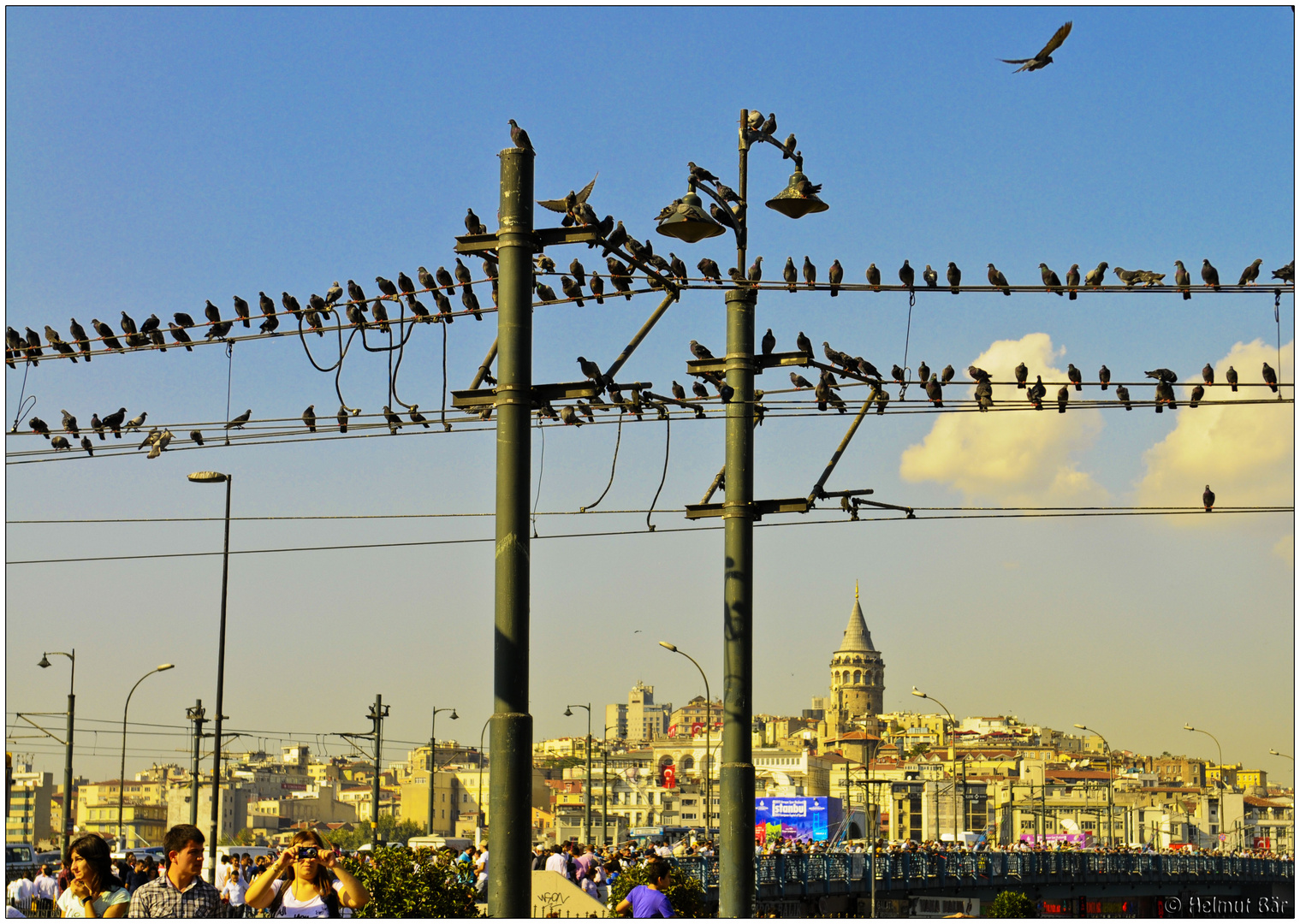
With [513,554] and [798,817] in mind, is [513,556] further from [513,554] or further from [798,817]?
[798,817]

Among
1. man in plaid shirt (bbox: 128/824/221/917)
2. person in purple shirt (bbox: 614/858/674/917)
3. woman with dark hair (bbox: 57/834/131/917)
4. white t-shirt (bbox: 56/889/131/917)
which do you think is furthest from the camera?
person in purple shirt (bbox: 614/858/674/917)

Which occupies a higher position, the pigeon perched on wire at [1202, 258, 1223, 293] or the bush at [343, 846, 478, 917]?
the pigeon perched on wire at [1202, 258, 1223, 293]

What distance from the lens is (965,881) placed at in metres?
55.9

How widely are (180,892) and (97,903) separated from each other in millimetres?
494

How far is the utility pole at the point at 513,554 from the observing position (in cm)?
876

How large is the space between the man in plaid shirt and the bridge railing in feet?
71.7

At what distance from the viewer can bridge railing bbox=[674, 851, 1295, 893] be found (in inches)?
1636

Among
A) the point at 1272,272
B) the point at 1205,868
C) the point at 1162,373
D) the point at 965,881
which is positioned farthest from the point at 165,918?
the point at 1205,868

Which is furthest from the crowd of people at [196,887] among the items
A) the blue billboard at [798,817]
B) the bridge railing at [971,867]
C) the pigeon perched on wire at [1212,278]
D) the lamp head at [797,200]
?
the blue billboard at [798,817]

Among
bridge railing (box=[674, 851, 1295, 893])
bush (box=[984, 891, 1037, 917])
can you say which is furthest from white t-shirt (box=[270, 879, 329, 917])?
bush (box=[984, 891, 1037, 917])

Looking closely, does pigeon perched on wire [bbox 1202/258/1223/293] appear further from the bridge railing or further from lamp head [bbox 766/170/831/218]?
the bridge railing

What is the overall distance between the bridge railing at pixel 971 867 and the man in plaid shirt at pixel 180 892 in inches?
861

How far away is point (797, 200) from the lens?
1453cm

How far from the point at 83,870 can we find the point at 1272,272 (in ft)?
47.2
